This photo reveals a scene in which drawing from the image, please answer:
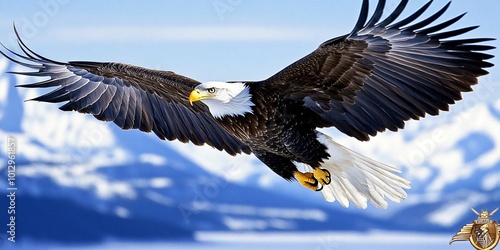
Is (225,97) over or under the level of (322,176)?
over

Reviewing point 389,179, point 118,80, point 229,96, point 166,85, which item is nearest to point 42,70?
point 118,80

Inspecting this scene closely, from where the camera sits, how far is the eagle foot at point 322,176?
513 cm

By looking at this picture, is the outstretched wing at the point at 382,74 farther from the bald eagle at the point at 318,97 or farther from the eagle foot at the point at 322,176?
the eagle foot at the point at 322,176

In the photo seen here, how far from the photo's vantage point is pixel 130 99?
220 inches

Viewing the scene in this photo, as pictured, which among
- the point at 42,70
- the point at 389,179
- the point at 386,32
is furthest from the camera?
the point at 42,70

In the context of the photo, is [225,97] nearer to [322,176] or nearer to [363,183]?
[322,176]

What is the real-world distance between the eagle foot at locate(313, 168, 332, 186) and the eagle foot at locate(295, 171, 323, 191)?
2 cm

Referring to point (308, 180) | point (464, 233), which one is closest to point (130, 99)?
point (308, 180)

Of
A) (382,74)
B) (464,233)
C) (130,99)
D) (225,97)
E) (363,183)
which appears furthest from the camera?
(130,99)

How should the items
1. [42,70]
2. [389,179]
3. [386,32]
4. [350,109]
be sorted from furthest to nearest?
[42,70]
[389,179]
[350,109]
[386,32]

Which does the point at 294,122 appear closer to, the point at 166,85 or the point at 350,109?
the point at 350,109

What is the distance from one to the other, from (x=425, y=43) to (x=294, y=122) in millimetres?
833

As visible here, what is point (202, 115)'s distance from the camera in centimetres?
546

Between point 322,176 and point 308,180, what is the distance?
3.4 inches
